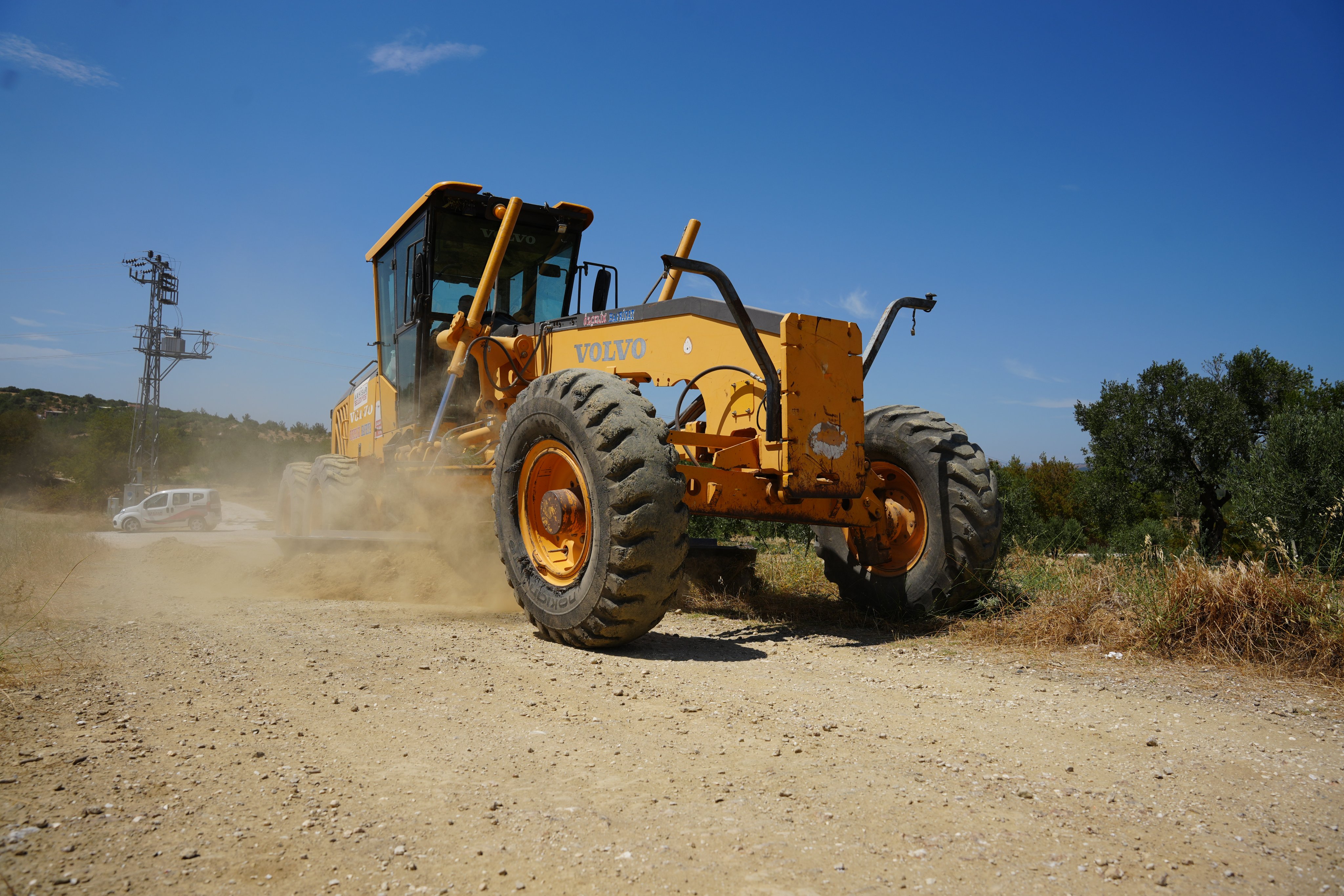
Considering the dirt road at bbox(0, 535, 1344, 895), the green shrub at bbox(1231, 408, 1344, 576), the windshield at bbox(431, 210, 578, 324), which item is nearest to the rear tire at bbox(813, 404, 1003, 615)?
the dirt road at bbox(0, 535, 1344, 895)

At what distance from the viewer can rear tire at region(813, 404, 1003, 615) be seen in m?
5.64

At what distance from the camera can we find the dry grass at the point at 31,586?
4.11 metres

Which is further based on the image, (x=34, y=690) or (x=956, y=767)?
(x=34, y=690)

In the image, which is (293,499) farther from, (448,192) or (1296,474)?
(1296,474)

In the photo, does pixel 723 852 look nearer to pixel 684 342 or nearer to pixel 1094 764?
pixel 1094 764

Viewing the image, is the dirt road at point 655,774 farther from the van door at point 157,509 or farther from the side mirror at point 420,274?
the van door at point 157,509

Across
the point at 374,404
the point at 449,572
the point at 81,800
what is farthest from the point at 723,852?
the point at 374,404

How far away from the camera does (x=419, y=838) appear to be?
218 cm

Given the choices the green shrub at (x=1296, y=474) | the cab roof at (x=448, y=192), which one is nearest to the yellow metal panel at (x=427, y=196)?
the cab roof at (x=448, y=192)

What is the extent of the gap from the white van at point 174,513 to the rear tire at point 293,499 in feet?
59.5

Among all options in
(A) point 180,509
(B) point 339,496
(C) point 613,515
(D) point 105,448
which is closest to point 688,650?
(C) point 613,515

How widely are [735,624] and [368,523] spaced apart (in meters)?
5.15

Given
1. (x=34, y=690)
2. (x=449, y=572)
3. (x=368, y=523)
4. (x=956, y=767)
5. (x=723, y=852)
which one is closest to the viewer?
(x=723, y=852)

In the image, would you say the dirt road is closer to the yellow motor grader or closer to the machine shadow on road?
the machine shadow on road
